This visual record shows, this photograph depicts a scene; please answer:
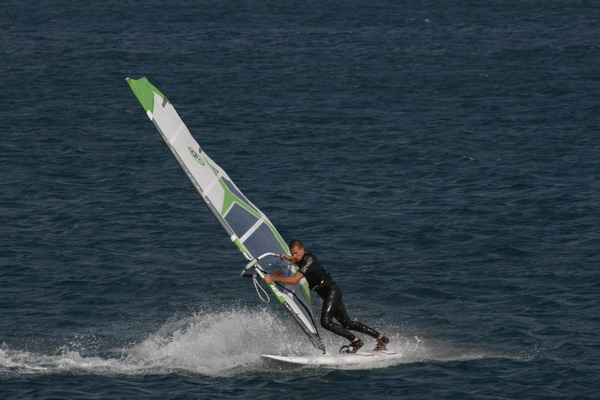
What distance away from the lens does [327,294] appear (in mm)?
21891

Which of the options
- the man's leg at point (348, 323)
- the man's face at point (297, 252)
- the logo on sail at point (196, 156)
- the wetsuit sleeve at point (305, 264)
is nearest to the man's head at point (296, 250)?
the man's face at point (297, 252)

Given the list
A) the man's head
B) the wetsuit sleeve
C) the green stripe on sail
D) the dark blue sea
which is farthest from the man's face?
the green stripe on sail

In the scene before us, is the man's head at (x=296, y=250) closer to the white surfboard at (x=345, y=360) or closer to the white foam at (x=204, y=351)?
the white surfboard at (x=345, y=360)

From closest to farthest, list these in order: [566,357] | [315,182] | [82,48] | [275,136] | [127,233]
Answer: [566,357]
[127,233]
[315,182]
[275,136]
[82,48]

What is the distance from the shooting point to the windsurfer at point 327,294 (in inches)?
837

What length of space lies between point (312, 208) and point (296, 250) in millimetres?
13718

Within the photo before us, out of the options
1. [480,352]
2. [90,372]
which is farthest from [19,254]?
[480,352]

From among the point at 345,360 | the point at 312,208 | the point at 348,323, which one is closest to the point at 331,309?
the point at 348,323

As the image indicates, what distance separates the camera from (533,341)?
23.4 meters

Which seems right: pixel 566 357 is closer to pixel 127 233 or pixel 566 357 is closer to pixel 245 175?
pixel 127 233

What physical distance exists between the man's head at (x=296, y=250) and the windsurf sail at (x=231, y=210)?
0.44 meters

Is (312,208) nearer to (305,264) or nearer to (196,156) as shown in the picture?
(196,156)

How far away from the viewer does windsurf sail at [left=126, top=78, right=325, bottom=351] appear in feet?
68.8

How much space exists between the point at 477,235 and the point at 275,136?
15835 mm
